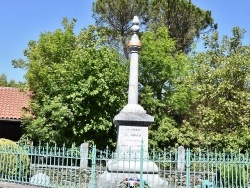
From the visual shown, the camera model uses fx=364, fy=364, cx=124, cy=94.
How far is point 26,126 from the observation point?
21.1m

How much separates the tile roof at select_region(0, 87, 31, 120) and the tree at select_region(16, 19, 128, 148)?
1.97m

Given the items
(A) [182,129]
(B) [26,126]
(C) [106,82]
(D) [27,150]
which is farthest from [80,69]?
(D) [27,150]

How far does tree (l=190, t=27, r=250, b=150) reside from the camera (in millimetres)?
18938

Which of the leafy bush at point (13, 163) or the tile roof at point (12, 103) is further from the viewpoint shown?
the tile roof at point (12, 103)

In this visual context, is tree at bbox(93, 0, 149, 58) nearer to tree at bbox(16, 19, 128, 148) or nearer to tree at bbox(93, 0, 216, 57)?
tree at bbox(93, 0, 216, 57)

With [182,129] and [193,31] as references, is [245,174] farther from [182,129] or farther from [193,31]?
[193,31]

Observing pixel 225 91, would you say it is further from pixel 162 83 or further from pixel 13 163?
pixel 13 163

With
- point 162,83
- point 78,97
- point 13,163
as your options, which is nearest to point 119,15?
point 162,83

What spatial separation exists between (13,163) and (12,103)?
1529cm

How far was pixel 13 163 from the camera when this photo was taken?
378 inches

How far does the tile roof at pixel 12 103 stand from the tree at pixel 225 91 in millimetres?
10898

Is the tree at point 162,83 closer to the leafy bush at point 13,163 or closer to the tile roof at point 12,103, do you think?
the tile roof at point 12,103

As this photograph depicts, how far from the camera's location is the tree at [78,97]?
62.0 feet

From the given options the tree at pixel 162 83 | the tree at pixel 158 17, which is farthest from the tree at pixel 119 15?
the tree at pixel 162 83
